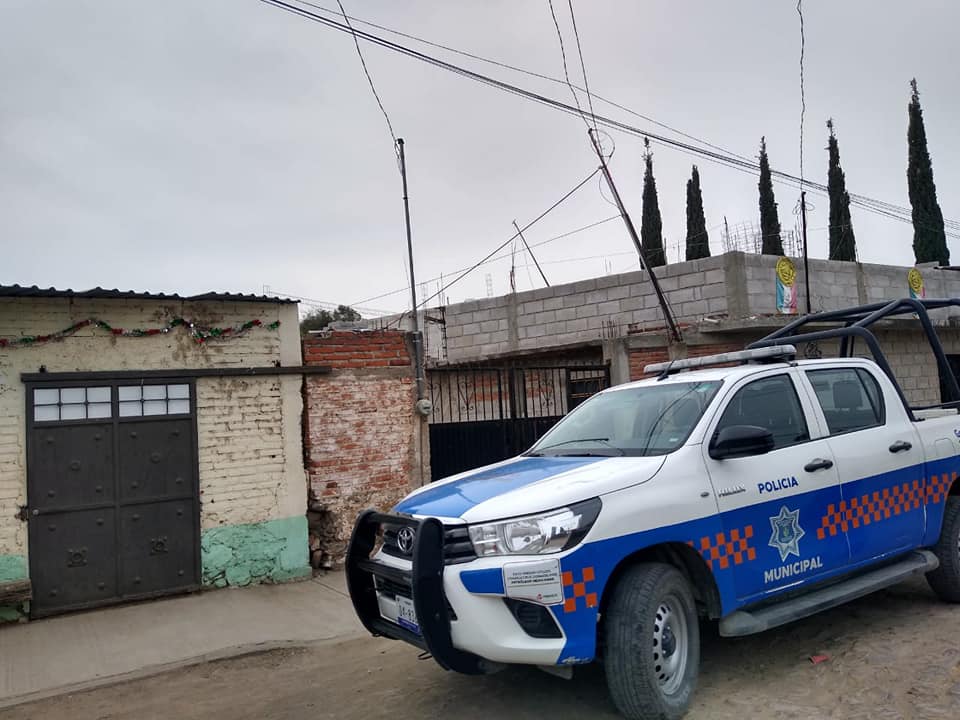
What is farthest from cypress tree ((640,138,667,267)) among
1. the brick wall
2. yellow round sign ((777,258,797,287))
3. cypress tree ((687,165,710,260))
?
the brick wall

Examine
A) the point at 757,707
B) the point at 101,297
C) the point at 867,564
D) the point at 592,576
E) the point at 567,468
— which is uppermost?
the point at 101,297

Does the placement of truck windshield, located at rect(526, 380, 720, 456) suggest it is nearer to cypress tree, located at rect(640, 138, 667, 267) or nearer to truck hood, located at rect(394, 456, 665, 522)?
truck hood, located at rect(394, 456, 665, 522)

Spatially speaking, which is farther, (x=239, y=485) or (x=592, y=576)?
(x=239, y=485)

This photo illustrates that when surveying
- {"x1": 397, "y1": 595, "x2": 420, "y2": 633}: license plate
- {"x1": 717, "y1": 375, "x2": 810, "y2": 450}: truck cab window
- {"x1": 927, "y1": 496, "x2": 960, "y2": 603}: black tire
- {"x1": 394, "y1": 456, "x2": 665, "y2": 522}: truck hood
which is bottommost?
{"x1": 927, "y1": 496, "x2": 960, "y2": 603}: black tire

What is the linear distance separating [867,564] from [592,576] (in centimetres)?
241

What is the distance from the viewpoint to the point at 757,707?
421 centimetres

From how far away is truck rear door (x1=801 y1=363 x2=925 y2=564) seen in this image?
503 centimetres

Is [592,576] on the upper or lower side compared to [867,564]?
upper

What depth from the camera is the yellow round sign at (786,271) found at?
45.5 ft

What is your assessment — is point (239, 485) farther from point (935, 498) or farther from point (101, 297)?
point (935, 498)

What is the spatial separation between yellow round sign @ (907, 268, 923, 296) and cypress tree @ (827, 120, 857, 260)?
10.2 metres

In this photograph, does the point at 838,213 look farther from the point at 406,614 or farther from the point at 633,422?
the point at 406,614

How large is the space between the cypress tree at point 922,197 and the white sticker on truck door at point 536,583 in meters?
29.8

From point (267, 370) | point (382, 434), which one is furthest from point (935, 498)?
point (267, 370)
